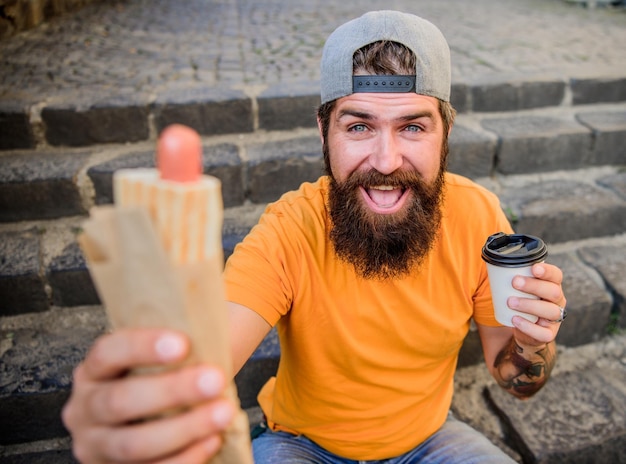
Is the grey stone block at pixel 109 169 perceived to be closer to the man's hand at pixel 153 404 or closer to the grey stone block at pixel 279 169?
the grey stone block at pixel 279 169

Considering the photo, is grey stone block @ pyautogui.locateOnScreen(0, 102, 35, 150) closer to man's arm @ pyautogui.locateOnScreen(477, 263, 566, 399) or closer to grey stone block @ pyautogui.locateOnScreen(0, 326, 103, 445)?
grey stone block @ pyautogui.locateOnScreen(0, 326, 103, 445)

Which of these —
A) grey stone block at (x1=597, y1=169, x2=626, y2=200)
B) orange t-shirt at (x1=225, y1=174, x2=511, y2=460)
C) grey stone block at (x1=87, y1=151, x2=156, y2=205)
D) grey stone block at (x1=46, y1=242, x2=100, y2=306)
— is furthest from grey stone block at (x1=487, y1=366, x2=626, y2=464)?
grey stone block at (x1=87, y1=151, x2=156, y2=205)

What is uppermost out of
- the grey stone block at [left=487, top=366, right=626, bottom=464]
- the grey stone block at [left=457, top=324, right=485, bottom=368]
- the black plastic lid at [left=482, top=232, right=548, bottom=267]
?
the black plastic lid at [left=482, top=232, right=548, bottom=267]

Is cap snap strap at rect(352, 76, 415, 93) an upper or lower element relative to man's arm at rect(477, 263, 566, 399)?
upper

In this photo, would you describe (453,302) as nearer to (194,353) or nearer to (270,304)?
(270,304)

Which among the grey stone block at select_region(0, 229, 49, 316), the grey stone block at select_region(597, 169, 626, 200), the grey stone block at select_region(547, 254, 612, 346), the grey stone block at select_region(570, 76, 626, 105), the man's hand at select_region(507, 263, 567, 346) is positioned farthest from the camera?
the grey stone block at select_region(570, 76, 626, 105)

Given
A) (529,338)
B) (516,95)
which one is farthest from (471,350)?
(516,95)

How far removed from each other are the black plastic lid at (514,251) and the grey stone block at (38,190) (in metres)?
2.28

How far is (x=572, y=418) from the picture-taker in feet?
7.50

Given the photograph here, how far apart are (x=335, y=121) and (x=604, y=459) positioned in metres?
1.96

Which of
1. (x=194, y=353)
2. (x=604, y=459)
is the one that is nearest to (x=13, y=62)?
(x=194, y=353)

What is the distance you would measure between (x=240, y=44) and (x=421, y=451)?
3.85 metres

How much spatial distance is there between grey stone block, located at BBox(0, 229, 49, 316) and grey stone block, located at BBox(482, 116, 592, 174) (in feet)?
9.09

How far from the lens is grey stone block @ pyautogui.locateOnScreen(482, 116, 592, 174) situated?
3107mm
